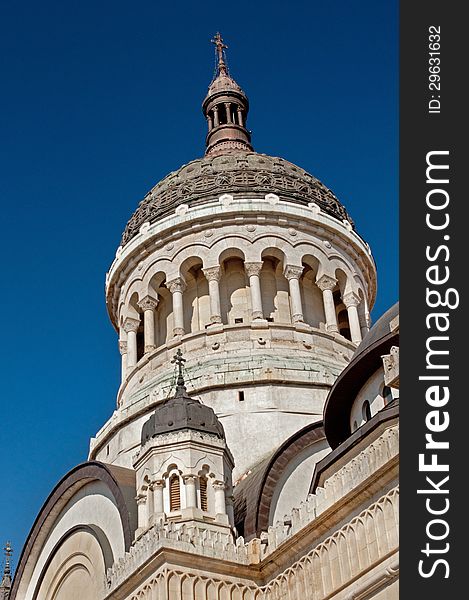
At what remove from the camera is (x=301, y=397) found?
1071 inches

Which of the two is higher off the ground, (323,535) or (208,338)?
(208,338)

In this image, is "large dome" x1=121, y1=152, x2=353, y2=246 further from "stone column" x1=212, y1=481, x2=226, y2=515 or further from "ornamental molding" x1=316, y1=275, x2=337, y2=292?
"stone column" x1=212, y1=481, x2=226, y2=515

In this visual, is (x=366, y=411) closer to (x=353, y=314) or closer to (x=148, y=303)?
(x=353, y=314)

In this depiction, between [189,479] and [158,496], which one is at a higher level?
[189,479]

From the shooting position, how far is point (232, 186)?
33.2 metres

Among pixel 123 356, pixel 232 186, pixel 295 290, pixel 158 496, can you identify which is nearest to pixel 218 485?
pixel 158 496

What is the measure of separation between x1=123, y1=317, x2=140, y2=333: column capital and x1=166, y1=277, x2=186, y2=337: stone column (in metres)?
1.90

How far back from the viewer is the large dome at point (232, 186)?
1307 inches

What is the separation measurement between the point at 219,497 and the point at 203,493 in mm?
342

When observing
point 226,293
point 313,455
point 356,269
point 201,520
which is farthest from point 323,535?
point 356,269

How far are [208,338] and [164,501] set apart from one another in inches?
362

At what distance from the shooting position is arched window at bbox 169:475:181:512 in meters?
20.8

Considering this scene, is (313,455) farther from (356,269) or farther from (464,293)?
(464,293)

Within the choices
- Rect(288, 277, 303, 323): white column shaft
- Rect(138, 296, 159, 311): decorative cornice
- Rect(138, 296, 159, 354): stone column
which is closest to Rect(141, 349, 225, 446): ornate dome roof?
Rect(288, 277, 303, 323): white column shaft
